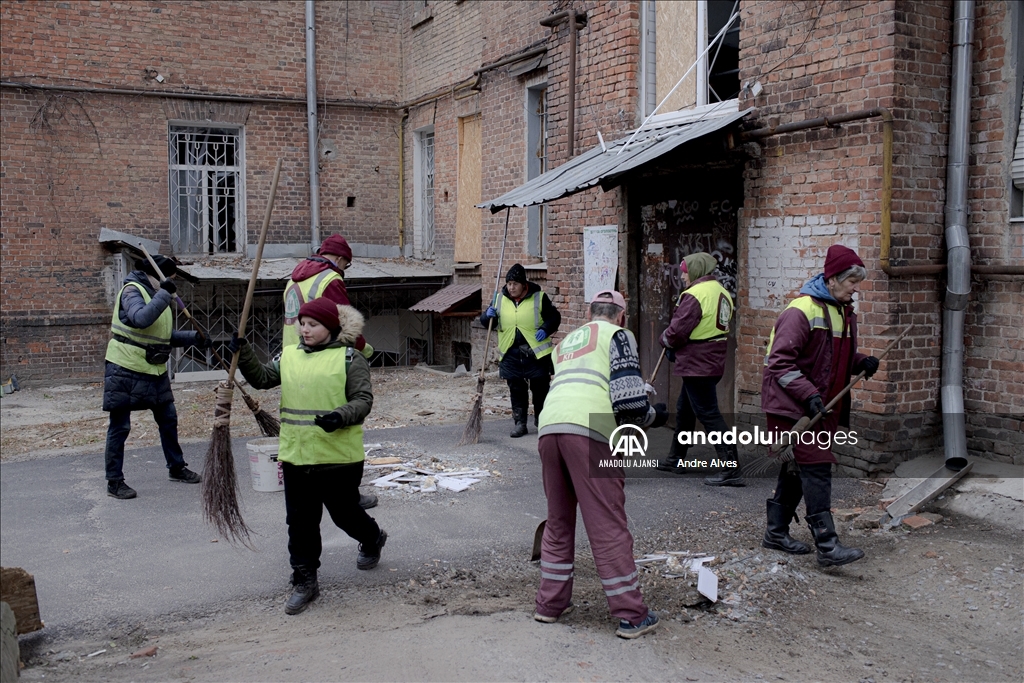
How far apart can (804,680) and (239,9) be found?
15.1 meters

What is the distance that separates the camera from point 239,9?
616 inches

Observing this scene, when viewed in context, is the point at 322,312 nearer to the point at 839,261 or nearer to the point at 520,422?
the point at 839,261

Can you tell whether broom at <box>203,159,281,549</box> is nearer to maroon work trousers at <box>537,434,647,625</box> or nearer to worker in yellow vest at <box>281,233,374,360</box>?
worker in yellow vest at <box>281,233,374,360</box>

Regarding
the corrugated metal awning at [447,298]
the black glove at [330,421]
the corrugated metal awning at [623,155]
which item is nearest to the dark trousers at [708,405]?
the corrugated metal awning at [623,155]

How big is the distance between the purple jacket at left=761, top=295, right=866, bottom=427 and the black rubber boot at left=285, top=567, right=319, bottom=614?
2841 mm

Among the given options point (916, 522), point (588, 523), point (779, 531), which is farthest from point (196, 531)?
point (916, 522)

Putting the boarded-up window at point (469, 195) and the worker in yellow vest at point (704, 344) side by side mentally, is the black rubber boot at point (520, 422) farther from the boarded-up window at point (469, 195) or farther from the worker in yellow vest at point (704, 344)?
the boarded-up window at point (469, 195)

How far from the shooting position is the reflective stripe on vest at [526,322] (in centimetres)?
864

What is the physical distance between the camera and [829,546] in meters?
5.19

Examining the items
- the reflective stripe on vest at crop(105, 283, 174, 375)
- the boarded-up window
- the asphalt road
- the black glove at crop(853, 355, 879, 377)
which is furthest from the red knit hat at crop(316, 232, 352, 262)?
the boarded-up window

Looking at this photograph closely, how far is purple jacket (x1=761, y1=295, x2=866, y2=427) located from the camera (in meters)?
5.17

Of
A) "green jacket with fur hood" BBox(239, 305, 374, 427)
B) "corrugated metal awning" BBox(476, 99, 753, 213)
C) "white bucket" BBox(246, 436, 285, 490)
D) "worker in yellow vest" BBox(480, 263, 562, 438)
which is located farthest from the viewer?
"worker in yellow vest" BBox(480, 263, 562, 438)

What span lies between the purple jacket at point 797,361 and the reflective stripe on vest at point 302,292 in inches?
124

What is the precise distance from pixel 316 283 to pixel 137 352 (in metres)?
1.62
